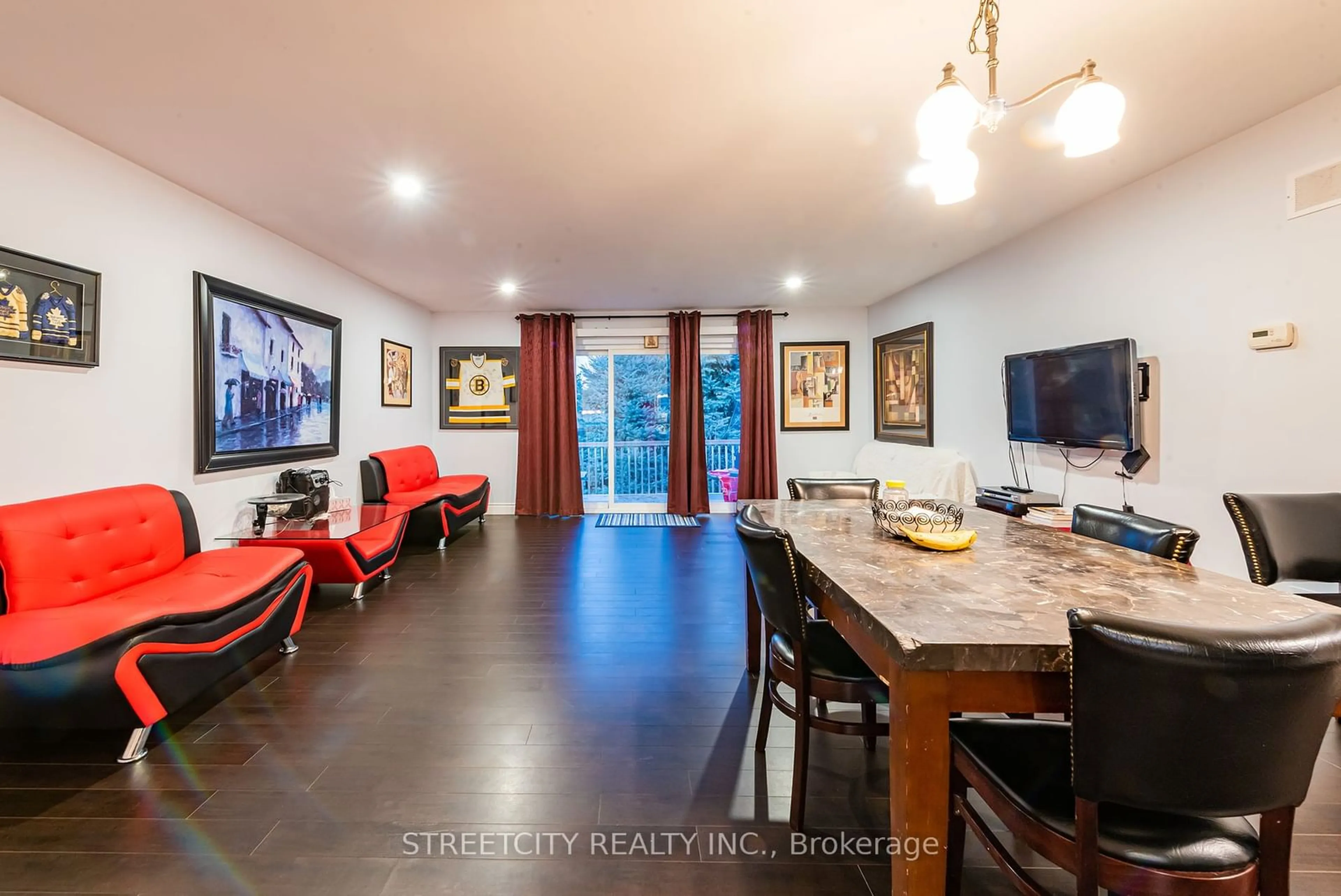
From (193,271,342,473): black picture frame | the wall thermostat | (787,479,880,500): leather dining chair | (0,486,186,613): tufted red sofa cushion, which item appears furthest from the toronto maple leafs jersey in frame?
the wall thermostat

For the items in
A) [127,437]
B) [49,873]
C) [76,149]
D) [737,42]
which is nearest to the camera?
[49,873]

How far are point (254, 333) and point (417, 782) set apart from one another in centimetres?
339

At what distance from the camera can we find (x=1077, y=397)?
3.30m

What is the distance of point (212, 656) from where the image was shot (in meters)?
2.05

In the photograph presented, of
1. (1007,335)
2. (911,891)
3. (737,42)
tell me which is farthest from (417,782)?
(1007,335)

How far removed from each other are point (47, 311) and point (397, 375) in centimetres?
325

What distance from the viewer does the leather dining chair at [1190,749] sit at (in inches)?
29.4

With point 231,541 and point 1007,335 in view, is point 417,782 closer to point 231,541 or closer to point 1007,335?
point 231,541

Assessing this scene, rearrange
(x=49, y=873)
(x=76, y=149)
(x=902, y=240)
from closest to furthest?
(x=49, y=873) → (x=76, y=149) → (x=902, y=240)

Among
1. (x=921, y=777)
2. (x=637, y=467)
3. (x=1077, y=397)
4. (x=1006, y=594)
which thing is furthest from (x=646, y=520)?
(x=921, y=777)

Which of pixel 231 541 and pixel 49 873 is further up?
pixel 231 541

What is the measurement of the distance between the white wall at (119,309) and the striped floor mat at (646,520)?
129 inches

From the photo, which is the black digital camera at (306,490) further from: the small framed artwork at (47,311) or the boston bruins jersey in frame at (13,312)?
the boston bruins jersey in frame at (13,312)

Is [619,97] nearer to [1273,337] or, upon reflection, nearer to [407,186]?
[407,186]
